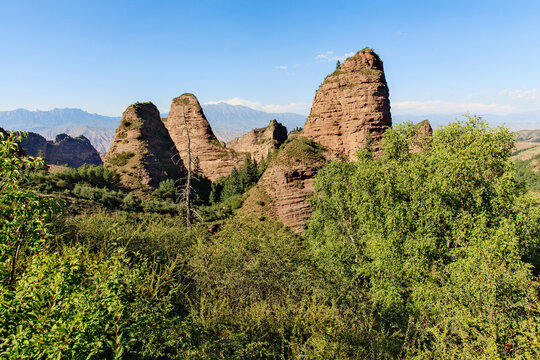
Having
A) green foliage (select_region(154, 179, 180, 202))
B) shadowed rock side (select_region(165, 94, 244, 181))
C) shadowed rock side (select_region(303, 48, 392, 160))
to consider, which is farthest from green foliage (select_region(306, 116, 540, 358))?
shadowed rock side (select_region(165, 94, 244, 181))

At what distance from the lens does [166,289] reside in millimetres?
10891

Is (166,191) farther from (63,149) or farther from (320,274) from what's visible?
(63,149)

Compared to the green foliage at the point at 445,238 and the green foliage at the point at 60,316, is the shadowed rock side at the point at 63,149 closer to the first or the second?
the green foliage at the point at 445,238

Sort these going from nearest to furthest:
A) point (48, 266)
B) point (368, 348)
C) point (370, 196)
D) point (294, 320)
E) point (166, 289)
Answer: point (48, 266) → point (368, 348) → point (294, 320) → point (166, 289) → point (370, 196)

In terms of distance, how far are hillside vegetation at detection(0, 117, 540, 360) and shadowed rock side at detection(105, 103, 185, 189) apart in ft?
150

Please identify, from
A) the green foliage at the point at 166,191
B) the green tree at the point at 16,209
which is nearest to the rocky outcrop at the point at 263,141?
the green foliage at the point at 166,191

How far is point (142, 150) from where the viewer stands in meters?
65.5

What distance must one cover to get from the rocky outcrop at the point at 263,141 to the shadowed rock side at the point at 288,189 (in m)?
28.0

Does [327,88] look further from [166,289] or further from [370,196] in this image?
[166,289]

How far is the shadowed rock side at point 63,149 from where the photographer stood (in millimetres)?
141125

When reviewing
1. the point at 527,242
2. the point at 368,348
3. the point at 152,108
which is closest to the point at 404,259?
the point at 527,242

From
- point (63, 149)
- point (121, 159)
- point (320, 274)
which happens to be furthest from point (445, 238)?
point (63, 149)

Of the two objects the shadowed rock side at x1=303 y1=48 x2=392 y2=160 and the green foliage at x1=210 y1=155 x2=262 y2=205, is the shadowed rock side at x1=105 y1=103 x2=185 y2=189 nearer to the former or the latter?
the green foliage at x1=210 y1=155 x2=262 y2=205

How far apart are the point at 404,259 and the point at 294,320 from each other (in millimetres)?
8546
